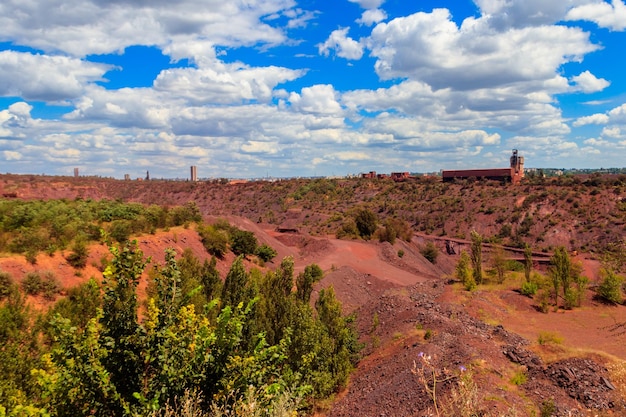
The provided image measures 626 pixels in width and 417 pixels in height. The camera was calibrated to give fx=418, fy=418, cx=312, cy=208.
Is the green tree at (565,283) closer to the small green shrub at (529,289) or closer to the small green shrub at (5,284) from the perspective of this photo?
the small green shrub at (529,289)

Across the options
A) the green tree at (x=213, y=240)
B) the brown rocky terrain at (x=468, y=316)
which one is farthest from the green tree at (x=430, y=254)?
the green tree at (x=213, y=240)

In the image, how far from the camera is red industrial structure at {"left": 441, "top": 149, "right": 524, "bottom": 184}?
8506 cm

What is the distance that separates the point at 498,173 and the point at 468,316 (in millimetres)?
71029

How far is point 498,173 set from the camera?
3442 inches

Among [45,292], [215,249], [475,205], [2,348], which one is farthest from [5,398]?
[475,205]

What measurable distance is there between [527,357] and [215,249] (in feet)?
78.7

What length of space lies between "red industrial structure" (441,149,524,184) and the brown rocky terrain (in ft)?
37.6

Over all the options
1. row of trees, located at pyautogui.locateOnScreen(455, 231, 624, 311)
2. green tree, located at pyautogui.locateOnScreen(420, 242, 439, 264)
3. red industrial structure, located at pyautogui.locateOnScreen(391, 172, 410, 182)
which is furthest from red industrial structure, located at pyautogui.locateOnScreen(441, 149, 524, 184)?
row of trees, located at pyautogui.locateOnScreen(455, 231, 624, 311)

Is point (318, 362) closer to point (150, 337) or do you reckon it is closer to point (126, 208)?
point (150, 337)

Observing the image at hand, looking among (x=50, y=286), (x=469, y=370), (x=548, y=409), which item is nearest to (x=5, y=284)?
(x=50, y=286)

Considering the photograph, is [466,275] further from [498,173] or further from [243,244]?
[498,173]

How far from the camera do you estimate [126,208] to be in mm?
33406

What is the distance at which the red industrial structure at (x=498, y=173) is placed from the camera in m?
85.1

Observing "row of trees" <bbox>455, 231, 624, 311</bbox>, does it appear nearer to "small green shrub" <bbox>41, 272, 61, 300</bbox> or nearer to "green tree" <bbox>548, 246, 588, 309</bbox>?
"green tree" <bbox>548, 246, 588, 309</bbox>
